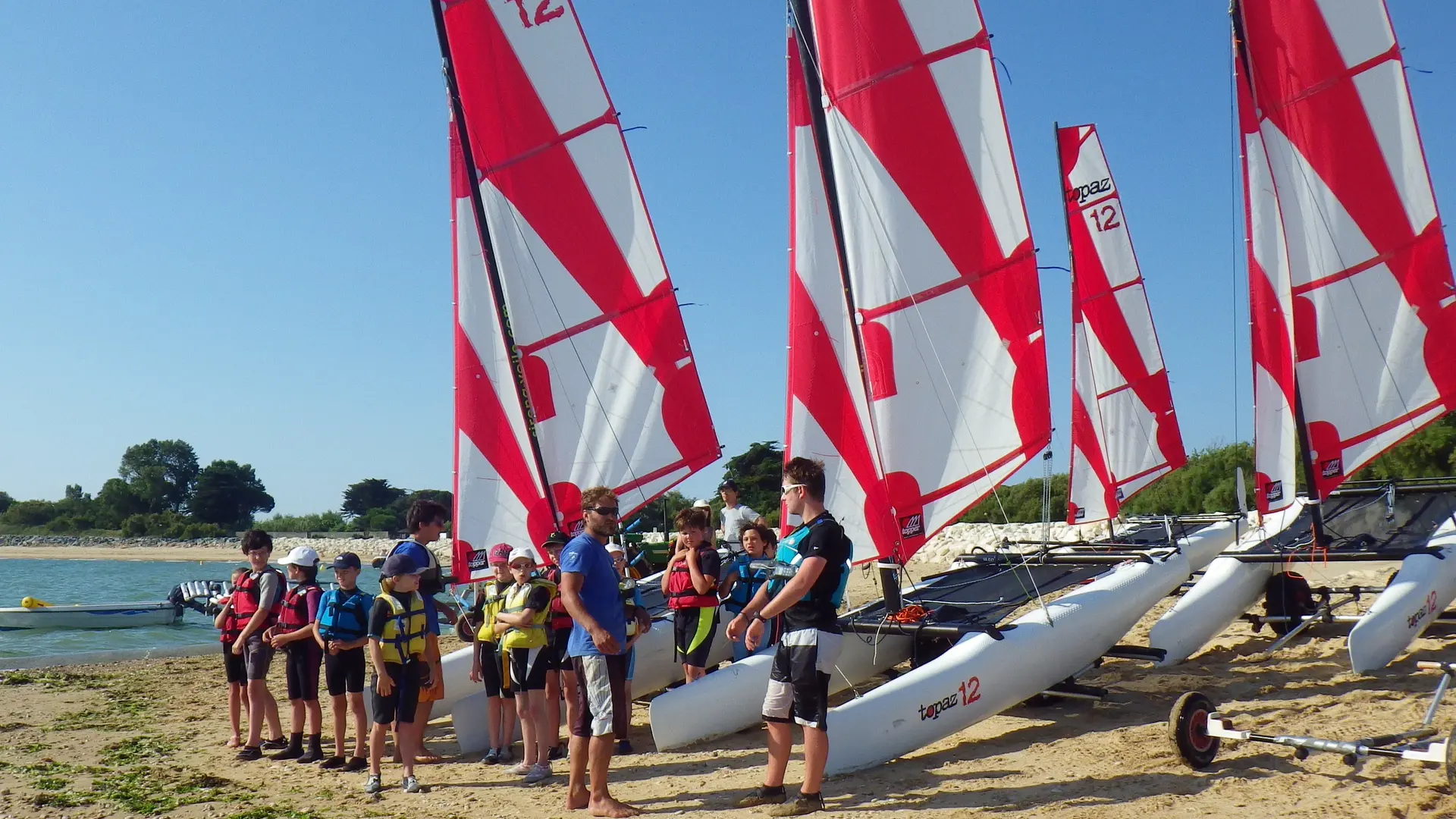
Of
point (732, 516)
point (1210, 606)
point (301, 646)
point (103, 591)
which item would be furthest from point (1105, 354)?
point (103, 591)

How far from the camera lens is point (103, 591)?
1098 inches

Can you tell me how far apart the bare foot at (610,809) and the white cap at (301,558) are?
7.87 ft

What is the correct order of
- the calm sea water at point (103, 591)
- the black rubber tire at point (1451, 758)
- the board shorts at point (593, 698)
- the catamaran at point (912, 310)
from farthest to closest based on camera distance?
the calm sea water at point (103, 591)
the catamaran at point (912, 310)
the board shorts at point (593, 698)
the black rubber tire at point (1451, 758)

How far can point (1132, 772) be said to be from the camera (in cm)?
459

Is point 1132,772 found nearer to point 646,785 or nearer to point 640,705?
point 646,785

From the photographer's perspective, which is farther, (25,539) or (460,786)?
(25,539)

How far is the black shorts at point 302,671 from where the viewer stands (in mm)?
5969

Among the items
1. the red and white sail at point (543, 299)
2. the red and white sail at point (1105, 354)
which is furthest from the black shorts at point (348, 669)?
the red and white sail at point (1105, 354)

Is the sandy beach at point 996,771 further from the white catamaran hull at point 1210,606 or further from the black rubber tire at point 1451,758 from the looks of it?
the white catamaran hull at point 1210,606

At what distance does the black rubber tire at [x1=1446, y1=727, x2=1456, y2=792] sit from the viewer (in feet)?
12.3

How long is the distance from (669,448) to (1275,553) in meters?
4.74

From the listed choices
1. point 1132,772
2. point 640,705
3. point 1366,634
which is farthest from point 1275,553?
point 640,705

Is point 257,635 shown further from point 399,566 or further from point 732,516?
point 732,516

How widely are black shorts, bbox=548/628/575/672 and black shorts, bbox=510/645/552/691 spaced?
0.35 ft
